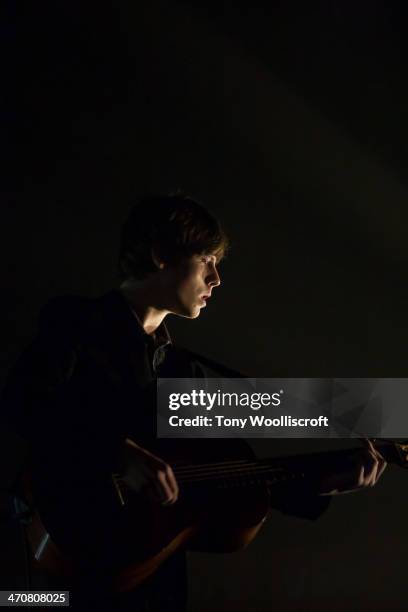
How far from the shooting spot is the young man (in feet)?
3.68

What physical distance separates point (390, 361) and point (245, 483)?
903 millimetres

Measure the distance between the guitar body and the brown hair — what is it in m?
0.47

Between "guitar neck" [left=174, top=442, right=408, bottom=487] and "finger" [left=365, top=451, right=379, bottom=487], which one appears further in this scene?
"finger" [left=365, top=451, right=379, bottom=487]

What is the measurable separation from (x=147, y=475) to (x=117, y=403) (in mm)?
188

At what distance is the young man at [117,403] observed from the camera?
3.68 ft

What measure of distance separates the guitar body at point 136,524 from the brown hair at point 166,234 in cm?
47

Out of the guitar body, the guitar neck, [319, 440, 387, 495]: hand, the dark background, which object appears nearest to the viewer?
the guitar body

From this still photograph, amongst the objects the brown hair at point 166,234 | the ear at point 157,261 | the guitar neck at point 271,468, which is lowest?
the guitar neck at point 271,468

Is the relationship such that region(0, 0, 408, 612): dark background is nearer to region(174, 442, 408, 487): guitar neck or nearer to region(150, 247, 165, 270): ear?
region(150, 247, 165, 270): ear

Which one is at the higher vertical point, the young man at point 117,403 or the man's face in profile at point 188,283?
the man's face in profile at point 188,283

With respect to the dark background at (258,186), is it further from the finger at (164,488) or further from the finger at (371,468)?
the finger at (164,488)

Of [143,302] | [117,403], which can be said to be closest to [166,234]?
[143,302]

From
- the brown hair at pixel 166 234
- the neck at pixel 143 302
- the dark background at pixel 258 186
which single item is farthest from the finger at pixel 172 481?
the dark background at pixel 258 186

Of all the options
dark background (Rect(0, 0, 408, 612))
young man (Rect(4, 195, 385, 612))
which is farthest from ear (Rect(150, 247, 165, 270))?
dark background (Rect(0, 0, 408, 612))
